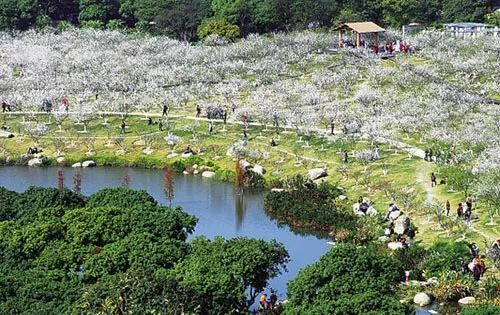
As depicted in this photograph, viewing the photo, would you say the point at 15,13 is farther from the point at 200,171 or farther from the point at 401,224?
the point at 401,224

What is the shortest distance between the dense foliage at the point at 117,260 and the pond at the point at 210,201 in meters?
6.55

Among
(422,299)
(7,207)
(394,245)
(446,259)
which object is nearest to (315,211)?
(394,245)

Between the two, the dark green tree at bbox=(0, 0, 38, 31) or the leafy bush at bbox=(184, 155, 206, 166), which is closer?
the leafy bush at bbox=(184, 155, 206, 166)

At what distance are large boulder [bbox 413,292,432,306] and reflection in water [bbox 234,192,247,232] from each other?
19929 mm

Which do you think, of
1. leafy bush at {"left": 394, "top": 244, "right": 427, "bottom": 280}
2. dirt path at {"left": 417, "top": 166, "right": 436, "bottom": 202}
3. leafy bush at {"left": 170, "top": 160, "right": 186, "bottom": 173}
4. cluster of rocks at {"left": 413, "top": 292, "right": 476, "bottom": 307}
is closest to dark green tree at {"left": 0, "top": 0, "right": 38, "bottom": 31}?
leafy bush at {"left": 170, "top": 160, "right": 186, "bottom": 173}

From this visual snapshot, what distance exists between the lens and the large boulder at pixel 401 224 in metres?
70.9

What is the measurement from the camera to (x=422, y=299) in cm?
5928

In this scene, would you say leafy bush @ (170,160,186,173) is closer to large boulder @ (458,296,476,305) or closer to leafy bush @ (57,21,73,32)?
large boulder @ (458,296,476,305)

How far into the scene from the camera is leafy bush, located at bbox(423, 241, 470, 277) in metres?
61.8

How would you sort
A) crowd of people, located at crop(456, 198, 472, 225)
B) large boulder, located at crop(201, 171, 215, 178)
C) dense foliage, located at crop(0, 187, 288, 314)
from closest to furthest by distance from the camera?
dense foliage, located at crop(0, 187, 288, 314) → crowd of people, located at crop(456, 198, 472, 225) → large boulder, located at crop(201, 171, 215, 178)

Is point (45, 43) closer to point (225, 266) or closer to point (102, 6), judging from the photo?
point (102, 6)

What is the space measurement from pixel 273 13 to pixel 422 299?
9634cm

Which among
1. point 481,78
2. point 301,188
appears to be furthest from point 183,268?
point 481,78

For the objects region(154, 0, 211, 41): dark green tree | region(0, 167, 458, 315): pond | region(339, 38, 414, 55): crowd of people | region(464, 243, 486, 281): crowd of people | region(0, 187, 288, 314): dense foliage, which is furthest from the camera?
region(154, 0, 211, 41): dark green tree
